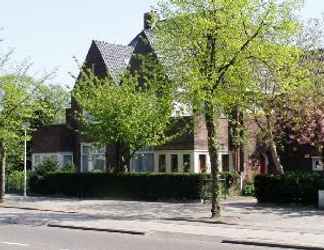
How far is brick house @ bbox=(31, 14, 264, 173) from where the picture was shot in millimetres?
36125

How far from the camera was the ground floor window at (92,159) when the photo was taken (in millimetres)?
41906

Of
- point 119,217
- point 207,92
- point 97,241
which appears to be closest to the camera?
point 97,241

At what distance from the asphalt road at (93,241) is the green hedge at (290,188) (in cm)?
1019

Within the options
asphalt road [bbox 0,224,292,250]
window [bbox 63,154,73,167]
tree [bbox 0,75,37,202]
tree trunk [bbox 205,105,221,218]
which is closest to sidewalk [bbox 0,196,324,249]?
tree trunk [bbox 205,105,221,218]

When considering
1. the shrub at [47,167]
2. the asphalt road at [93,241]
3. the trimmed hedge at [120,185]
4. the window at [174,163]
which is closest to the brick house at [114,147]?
the window at [174,163]

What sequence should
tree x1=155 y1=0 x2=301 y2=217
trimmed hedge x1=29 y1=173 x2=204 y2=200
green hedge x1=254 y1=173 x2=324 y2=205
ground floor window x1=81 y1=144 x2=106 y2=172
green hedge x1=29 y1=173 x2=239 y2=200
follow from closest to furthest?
tree x1=155 y1=0 x2=301 y2=217 < green hedge x1=254 y1=173 x2=324 y2=205 < green hedge x1=29 y1=173 x2=239 y2=200 < trimmed hedge x1=29 y1=173 x2=204 y2=200 < ground floor window x1=81 y1=144 x2=106 y2=172

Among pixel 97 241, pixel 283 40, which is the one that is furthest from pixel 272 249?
pixel 283 40

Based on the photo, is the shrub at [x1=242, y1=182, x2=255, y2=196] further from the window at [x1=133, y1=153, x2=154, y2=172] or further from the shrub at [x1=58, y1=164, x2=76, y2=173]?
the shrub at [x1=58, y1=164, x2=76, y2=173]

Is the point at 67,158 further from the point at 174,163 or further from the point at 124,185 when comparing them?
the point at 124,185

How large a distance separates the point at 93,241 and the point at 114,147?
22.1 m

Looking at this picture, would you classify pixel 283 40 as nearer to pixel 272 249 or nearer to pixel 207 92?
pixel 207 92

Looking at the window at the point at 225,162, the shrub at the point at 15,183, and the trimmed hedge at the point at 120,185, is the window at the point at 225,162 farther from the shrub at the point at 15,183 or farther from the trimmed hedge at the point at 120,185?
the shrub at the point at 15,183

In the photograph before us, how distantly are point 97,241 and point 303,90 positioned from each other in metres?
14.9

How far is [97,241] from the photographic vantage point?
16469 millimetres
